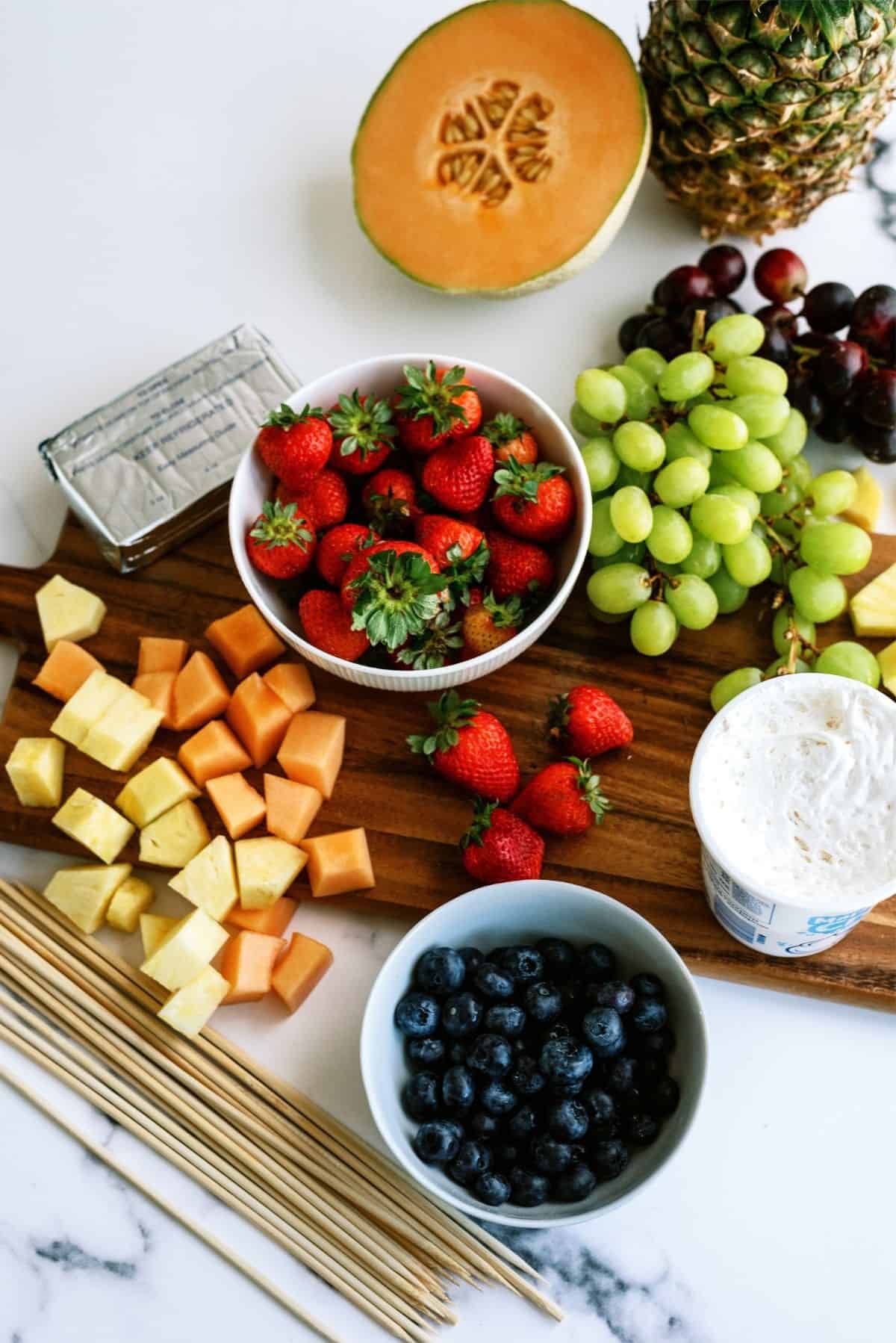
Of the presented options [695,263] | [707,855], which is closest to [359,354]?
[695,263]

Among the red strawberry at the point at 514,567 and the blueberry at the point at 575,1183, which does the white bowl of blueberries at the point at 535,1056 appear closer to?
the blueberry at the point at 575,1183

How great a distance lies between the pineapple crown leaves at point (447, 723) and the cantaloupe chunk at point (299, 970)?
23 centimetres

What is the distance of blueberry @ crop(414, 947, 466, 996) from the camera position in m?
1.19

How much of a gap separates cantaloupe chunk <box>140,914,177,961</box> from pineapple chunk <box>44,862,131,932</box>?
5 centimetres

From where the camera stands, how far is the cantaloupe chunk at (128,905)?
1317mm

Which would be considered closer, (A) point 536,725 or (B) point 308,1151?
(B) point 308,1151

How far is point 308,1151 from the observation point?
4.05 feet

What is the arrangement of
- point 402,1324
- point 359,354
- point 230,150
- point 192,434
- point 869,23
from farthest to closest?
point 230,150 < point 359,354 < point 192,434 < point 869,23 < point 402,1324

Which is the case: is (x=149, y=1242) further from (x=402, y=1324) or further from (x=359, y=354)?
(x=359, y=354)

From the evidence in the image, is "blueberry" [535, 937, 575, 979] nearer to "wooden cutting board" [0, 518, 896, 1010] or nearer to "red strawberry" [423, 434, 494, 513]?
"wooden cutting board" [0, 518, 896, 1010]

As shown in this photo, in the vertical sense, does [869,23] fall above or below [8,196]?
below

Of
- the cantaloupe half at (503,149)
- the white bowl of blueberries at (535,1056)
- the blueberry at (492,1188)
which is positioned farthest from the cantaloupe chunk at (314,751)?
the cantaloupe half at (503,149)

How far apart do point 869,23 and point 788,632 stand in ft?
2.09

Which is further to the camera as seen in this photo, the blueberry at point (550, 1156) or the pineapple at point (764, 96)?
the pineapple at point (764, 96)
